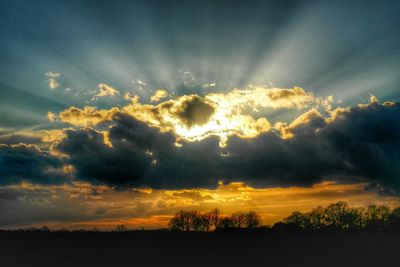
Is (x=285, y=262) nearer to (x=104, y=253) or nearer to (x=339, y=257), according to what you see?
(x=339, y=257)

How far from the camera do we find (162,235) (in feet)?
488

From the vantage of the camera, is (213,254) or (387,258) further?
(213,254)

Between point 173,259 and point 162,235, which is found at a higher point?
point 162,235

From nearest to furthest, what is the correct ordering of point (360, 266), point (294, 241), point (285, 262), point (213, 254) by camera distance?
point (360, 266), point (285, 262), point (213, 254), point (294, 241)

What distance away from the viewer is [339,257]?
118812 mm

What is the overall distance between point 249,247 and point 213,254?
1740cm

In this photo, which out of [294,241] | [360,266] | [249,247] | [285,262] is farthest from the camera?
[294,241]

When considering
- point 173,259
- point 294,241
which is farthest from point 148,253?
point 294,241

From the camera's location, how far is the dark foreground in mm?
110250

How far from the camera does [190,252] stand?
121938 mm

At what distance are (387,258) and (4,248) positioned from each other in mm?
116399

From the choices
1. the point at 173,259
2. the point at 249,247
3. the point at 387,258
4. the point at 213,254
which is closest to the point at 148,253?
the point at 173,259

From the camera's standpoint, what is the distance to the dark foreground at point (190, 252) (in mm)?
110250

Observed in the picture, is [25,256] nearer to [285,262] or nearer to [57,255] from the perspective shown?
[57,255]
